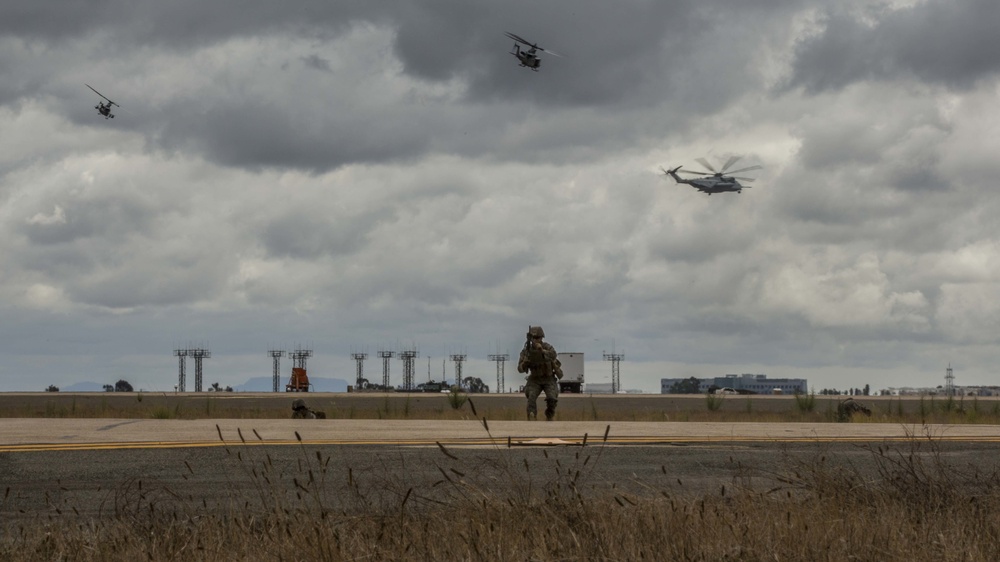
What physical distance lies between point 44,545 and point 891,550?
557cm

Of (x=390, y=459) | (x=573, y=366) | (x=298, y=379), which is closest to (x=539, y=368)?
(x=390, y=459)

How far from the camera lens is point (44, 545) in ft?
23.5

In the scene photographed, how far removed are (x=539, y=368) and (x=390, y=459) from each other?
10235mm

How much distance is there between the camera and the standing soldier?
22.0m

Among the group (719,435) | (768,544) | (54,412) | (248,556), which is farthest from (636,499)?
(54,412)

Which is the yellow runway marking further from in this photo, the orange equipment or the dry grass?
the orange equipment

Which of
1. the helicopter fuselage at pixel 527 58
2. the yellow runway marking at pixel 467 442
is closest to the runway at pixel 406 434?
the yellow runway marking at pixel 467 442

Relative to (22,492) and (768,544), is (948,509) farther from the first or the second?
(22,492)

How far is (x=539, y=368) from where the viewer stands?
2217 centimetres

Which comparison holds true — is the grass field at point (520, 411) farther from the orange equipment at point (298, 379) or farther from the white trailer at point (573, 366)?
the orange equipment at point (298, 379)

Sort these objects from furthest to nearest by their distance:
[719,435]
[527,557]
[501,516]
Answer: [719,435], [501,516], [527,557]

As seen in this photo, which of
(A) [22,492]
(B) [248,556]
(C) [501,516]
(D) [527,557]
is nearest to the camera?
(D) [527,557]

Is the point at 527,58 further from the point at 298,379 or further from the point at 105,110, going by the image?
the point at 298,379

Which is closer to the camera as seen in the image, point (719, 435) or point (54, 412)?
point (719, 435)
